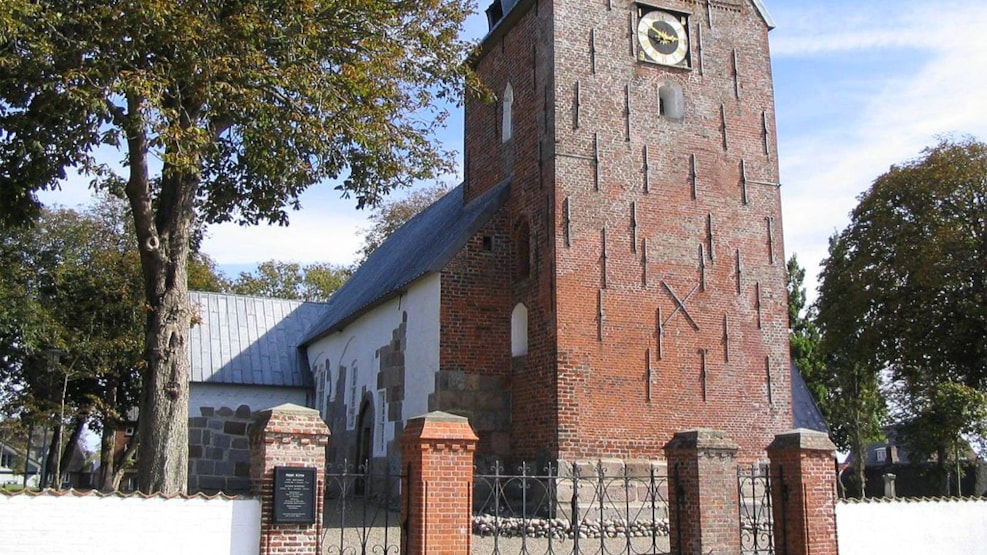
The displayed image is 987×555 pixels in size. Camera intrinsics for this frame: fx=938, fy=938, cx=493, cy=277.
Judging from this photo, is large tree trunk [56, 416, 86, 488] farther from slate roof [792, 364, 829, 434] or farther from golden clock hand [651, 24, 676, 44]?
slate roof [792, 364, 829, 434]

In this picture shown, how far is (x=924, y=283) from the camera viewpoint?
2808cm

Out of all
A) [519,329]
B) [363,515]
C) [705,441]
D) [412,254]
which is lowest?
[363,515]

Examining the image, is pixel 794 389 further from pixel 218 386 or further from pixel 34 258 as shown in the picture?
pixel 34 258

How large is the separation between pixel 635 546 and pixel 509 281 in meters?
6.20

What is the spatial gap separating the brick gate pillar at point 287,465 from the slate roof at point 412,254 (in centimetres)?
852

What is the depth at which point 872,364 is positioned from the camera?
31016 mm

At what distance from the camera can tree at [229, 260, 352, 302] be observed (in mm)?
46312

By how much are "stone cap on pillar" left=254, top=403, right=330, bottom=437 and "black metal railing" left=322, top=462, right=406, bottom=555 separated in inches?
21.1

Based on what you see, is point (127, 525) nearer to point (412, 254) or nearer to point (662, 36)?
point (662, 36)

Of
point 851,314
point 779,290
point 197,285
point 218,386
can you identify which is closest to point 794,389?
point 779,290

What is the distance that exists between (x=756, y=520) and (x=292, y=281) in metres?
37.2

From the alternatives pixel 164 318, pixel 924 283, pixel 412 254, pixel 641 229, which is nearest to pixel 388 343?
pixel 412 254

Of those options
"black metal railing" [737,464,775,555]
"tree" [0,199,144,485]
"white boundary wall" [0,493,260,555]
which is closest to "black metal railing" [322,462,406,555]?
"white boundary wall" [0,493,260,555]

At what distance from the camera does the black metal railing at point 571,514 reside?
45.0ft
